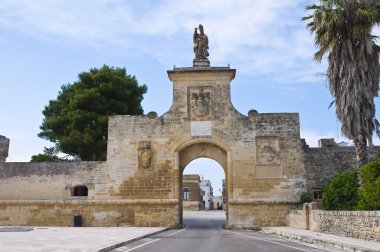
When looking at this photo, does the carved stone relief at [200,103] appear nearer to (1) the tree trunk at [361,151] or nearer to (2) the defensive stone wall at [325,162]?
(2) the defensive stone wall at [325,162]

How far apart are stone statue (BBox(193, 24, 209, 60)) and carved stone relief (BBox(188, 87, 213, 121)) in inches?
79.5

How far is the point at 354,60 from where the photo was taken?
18.5 metres

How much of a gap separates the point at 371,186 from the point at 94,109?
21.0m

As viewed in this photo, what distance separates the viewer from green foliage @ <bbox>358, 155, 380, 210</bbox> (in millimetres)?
13453

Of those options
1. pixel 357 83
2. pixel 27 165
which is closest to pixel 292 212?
pixel 357 83

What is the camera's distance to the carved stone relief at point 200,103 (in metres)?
23.6

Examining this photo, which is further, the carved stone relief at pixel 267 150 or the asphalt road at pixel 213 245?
the carved stone relief at pixel 267 150

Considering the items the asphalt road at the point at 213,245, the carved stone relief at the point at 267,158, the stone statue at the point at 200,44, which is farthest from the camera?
the stone statue at the point at 200,44

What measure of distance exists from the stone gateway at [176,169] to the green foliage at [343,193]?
404 centimetres

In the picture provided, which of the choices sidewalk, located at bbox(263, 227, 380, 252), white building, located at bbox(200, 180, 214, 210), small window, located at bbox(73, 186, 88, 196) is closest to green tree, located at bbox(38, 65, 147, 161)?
small window, located at bbox(73, 186, 88, 196)

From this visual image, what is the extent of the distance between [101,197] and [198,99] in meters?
7.29

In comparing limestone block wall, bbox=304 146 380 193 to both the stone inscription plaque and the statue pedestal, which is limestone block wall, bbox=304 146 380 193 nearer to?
the stone inscription plaque

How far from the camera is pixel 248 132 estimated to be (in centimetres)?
2336

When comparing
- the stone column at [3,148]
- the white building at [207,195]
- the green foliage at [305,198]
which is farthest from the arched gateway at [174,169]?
the white building at [207,195]
